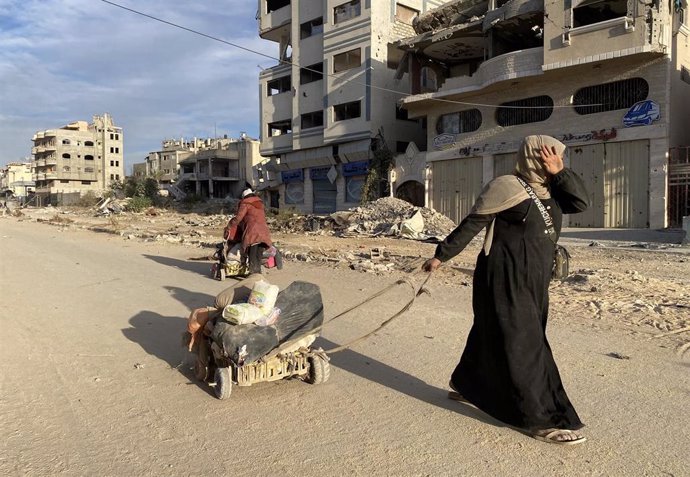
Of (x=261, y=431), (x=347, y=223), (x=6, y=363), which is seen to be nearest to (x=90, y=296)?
(x=6, y=363)

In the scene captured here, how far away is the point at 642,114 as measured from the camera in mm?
18703

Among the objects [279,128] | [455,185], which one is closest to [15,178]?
[279,128]

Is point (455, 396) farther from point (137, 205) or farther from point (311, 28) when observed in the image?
point (137, 205)

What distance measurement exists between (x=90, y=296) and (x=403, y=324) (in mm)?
4690

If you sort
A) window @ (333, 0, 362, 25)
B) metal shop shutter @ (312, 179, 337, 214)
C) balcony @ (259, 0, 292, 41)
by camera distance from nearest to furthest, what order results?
window @ (333, 0, 362, 25), metal shop shutter @ (312, 179, 337, 214), balcony @ (259, 0, 292, 41)

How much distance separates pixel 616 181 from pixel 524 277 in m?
19.0

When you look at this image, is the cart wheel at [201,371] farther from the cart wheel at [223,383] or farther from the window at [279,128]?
the window at [279,128]

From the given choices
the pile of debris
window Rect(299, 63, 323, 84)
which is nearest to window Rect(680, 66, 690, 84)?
the pile of debris

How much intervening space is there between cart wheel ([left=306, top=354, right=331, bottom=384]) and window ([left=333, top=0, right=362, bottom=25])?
98.3ft

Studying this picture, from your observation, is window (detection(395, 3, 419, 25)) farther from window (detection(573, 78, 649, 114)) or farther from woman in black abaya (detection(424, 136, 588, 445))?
woman in black abaya (detection(424, 136, 588, 445))

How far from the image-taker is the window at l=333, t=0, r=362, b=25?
31000mm

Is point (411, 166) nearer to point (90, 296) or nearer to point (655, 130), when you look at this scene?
point (655, 130)

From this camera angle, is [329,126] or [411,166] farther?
[329,126]

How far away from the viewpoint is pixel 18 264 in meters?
11.5
